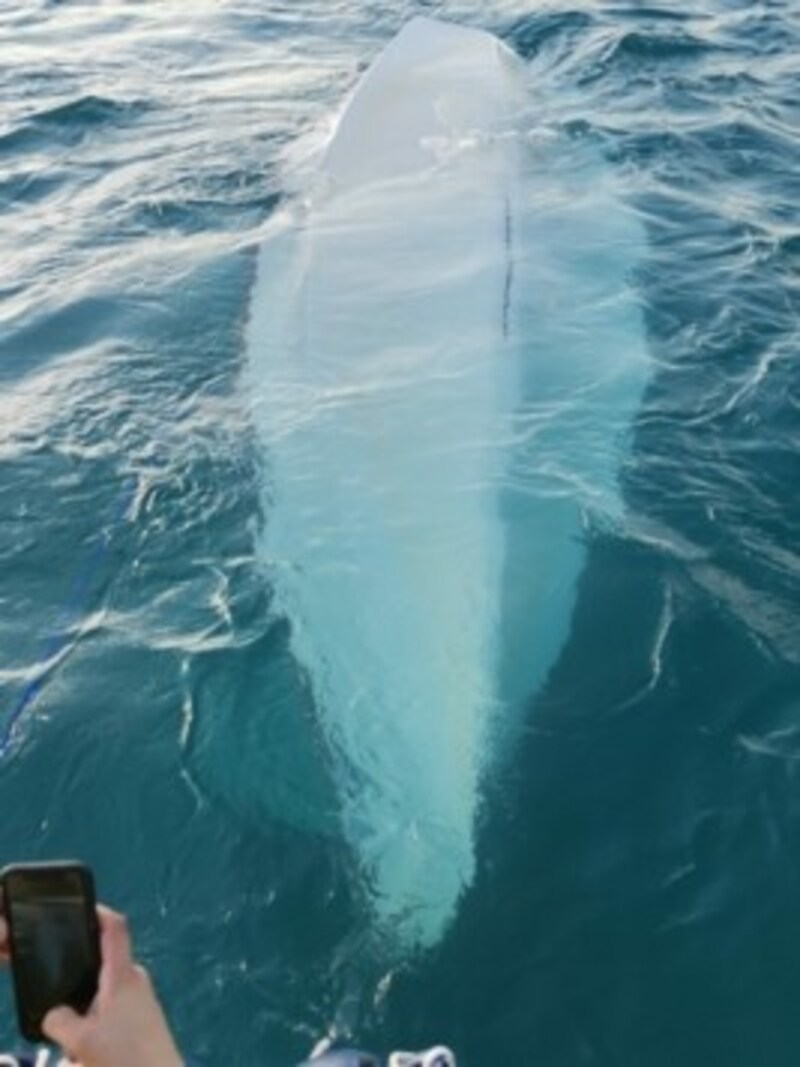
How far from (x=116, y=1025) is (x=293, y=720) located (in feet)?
7.81

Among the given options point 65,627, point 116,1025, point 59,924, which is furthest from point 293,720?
point 116,1025

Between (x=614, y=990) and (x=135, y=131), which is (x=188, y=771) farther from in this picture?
(x=135, y=131)

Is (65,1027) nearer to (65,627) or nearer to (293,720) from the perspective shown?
(293,720)

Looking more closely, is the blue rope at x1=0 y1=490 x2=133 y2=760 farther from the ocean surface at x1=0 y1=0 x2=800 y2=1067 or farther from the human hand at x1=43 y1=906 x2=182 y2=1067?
the human hand at x1=43 y1=906 x2=182 y2=1067

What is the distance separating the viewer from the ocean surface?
3.65 meters

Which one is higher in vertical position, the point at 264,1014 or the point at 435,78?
the point at 435,78

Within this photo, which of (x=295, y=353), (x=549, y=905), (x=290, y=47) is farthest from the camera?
(x=290, y=47)

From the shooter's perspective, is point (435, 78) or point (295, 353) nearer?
point (295, 353)

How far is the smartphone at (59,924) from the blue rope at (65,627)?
2399 mm

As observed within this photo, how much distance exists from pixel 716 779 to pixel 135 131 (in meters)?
8.75

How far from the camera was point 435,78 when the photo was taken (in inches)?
419

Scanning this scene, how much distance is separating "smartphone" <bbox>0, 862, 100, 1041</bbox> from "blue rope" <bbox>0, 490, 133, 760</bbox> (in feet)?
7.87

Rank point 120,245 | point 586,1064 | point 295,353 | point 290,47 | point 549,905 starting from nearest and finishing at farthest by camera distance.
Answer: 1. point 586,1064
2. point 549,905
3. point 295,353
4. point 120,245
5. point 290,47

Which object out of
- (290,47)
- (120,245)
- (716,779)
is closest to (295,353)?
(120,245)
